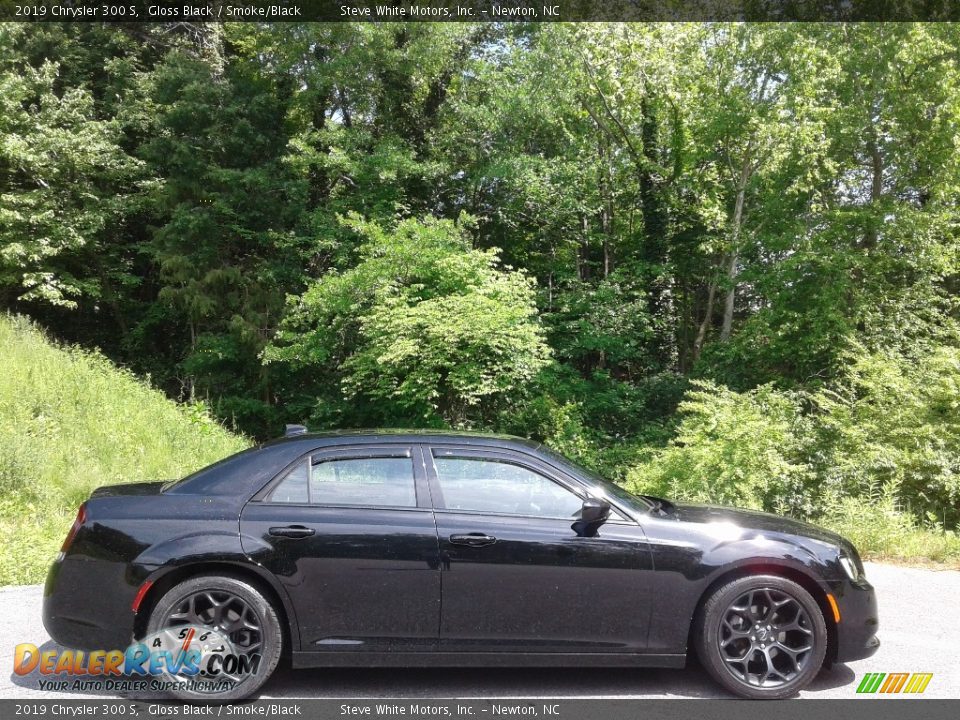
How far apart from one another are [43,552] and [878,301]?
A: 16.8m

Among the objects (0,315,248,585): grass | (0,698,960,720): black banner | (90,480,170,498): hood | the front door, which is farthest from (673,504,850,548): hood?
(0,315,248,585): grass

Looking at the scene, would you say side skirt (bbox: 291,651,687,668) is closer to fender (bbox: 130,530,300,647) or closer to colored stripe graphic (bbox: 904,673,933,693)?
fender (bbox: 130,530,300,647)

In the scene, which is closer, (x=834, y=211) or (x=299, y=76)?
(x=834, y=211)

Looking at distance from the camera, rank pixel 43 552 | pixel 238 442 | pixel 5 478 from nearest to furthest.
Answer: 1. pixel 43 552
2. pixel 5 478
3. pixel 238 442

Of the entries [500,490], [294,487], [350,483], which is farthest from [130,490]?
[500,490]

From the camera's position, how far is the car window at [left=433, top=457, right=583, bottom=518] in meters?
4.46

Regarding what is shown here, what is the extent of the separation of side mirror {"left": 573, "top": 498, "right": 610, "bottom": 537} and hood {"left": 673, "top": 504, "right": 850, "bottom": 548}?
56 centimetres

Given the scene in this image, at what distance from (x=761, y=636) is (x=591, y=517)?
1188 millimetres

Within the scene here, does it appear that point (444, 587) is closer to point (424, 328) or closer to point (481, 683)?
point (481, 683)

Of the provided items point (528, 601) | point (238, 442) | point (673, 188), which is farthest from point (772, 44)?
point (528, 601)

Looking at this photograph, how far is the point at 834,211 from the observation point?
17.2 meters

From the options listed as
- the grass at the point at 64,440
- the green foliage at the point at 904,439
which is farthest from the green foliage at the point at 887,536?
the grass at the point at 64,440

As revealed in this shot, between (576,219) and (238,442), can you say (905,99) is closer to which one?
(576,219)

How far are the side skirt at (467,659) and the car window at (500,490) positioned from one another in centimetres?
A: 79
